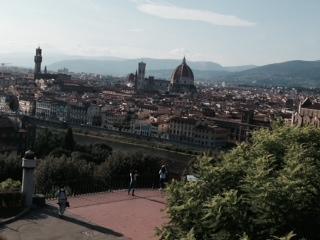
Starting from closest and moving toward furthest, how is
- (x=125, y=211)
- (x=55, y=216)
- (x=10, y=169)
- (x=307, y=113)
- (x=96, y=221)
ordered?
(x=55, y=216)
(x=96, y=221)
(x=125, y=211)
(x=10, y=169)
(x=307, y=113)

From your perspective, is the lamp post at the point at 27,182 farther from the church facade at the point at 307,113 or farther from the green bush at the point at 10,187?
the church facade at the point at 307,113

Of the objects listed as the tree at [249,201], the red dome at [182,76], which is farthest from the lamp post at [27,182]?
the red dome at [182,76]

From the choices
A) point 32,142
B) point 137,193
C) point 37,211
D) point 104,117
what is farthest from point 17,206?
point 104,117

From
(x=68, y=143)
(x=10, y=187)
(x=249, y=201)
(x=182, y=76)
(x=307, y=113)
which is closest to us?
(x=249, y=201)

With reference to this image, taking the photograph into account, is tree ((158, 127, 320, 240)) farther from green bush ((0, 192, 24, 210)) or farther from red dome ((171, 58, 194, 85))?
red dome ((171, 58, 194, 85))

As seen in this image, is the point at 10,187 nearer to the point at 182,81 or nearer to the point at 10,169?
the point at 10,169

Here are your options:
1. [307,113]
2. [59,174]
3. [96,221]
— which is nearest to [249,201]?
[96,221]

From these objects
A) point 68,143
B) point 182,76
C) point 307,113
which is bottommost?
point 68,143
